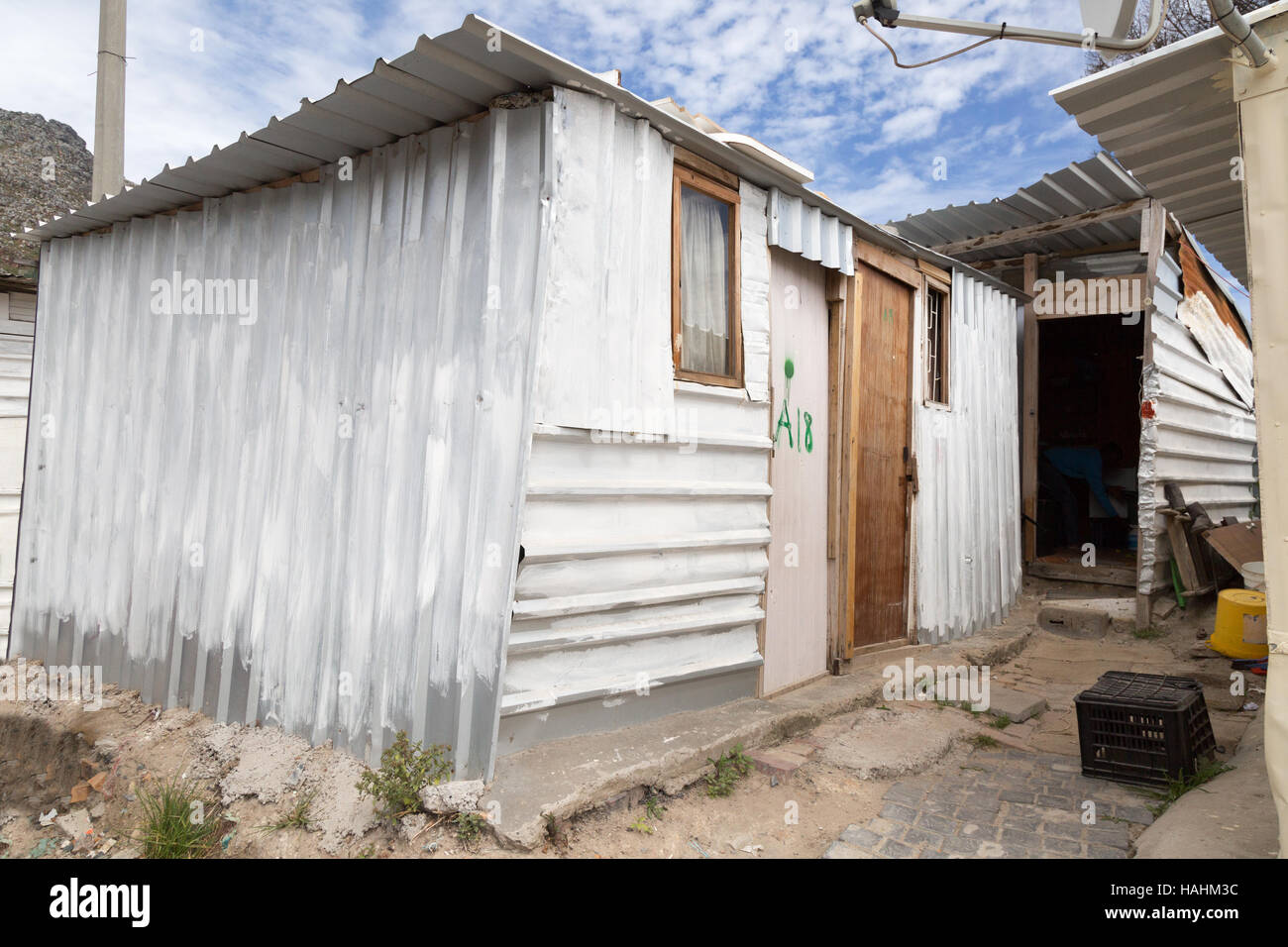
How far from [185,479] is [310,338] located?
1.70 metres

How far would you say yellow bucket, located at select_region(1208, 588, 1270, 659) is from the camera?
246 inches

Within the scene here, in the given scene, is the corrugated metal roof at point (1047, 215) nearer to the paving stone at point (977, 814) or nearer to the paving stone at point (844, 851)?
the paving stone at point (977, 814)

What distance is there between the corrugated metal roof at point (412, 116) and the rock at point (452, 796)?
10.6 feet

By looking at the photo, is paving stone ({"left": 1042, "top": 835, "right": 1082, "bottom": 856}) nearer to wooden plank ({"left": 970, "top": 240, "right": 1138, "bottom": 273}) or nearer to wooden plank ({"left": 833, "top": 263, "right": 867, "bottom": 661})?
wooden plank ({"left": 833, "top": 263, "right": 867, "bottom": 661})

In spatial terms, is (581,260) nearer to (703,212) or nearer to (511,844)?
(703,212)

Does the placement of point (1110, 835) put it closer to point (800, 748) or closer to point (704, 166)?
point (800, 748)

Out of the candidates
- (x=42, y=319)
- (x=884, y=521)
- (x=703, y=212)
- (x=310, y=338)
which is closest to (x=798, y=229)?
(x=703, y=212)

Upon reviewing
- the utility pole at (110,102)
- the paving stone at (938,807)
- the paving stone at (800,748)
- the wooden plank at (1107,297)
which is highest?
the utility pole at (110,102)

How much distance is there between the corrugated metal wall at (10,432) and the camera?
7.09 metres

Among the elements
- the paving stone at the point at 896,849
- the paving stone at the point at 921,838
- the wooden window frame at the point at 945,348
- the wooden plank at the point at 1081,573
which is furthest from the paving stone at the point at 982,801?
the wooden plank at the point at 1081,573

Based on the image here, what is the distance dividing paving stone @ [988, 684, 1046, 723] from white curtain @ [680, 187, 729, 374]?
3128 millimetres

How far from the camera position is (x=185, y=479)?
18.5 feet

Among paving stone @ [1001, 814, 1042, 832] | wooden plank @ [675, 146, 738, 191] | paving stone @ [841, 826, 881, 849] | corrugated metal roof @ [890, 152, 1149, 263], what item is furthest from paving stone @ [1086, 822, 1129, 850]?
corrugated metal roof @ [890, 152, 1149, 263]

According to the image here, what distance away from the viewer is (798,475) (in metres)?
5.64
